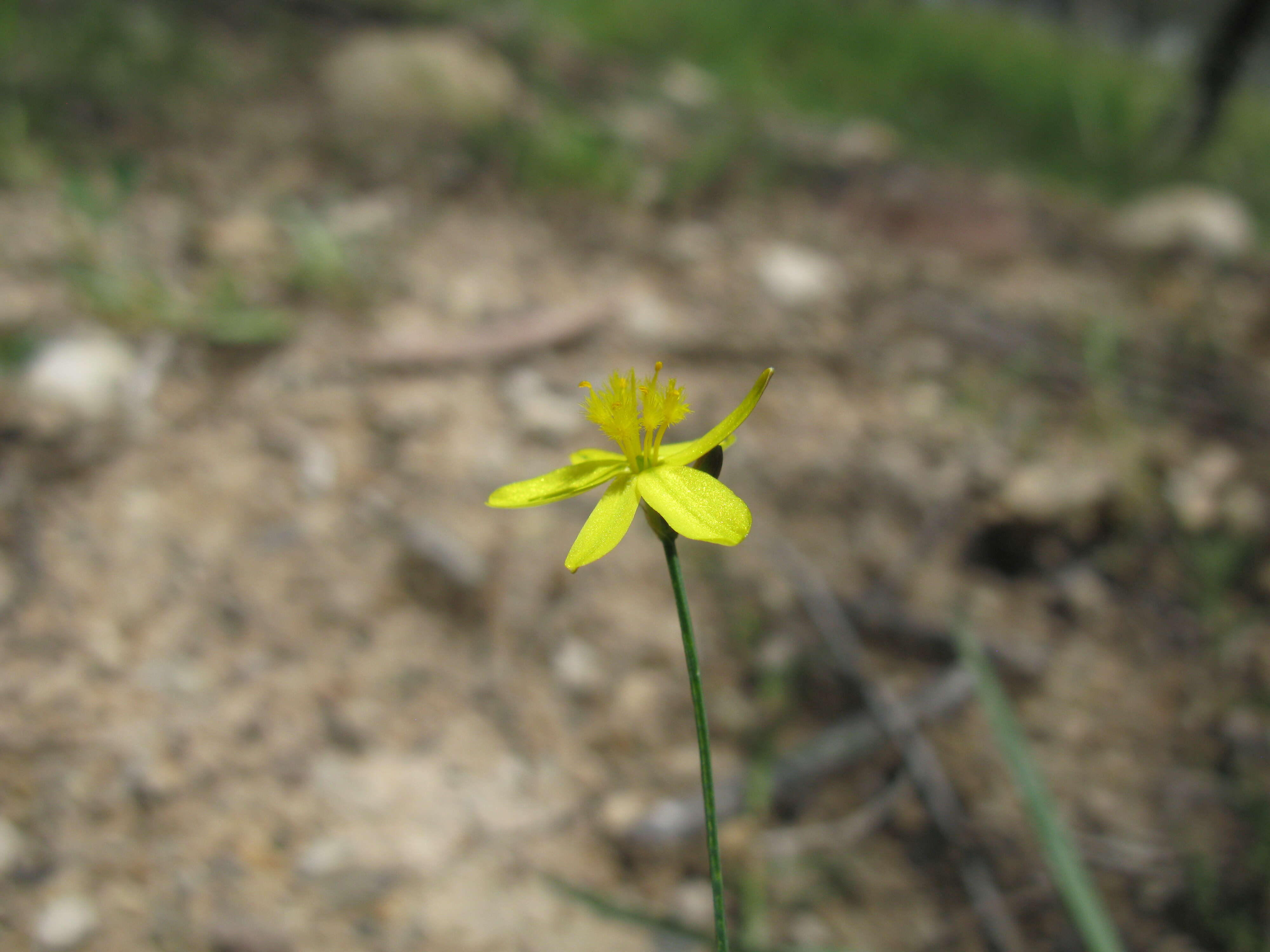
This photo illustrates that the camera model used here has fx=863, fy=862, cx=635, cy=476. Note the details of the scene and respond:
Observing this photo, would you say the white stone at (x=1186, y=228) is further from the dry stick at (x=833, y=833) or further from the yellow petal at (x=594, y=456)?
the yellow petal at (x=594, y=456)

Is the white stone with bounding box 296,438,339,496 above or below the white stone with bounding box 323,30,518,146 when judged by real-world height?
below

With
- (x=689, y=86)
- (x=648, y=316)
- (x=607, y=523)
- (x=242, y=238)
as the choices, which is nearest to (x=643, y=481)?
(x=607, y=523)

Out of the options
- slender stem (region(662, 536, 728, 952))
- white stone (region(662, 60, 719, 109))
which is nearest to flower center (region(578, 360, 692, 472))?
slender stem (region(662, 536, 728, 952))

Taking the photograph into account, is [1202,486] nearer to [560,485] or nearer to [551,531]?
[551,531]

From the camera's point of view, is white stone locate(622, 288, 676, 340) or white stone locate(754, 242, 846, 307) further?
white stone locate(754, 242, 846, 307)

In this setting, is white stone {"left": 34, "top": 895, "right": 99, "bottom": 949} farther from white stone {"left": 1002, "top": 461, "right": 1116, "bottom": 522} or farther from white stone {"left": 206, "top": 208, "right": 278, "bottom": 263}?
white stone {"left": 1002, "top": 461, "right": 1116, "bottom": 522}

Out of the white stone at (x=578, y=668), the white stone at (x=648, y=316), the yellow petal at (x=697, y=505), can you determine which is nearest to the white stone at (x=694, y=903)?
the white stone at (x=578, y=668)
